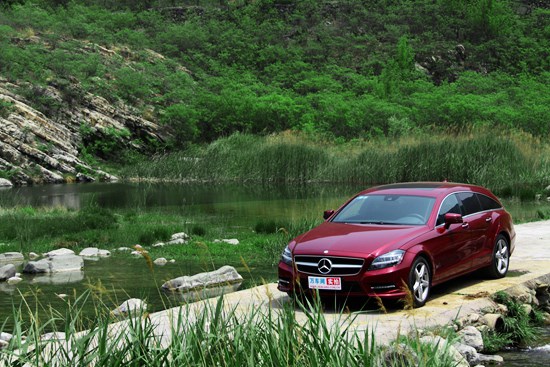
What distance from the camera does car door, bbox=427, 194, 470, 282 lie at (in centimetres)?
1093

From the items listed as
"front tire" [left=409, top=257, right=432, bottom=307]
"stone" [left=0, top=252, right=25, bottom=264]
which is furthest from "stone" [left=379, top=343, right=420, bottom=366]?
"stone" [left=0, top=252, right=25, bottom=264]

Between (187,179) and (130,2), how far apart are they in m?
61.7

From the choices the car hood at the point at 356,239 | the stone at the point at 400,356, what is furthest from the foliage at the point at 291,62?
the stone at the point at 400,356

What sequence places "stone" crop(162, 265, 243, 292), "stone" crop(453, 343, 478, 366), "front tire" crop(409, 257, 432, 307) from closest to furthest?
"stone" crop(453, 343, 478, 366)
"front tire" crop(409, 257, 432, 307)
"stone" crop(162, 265, 243, 292)

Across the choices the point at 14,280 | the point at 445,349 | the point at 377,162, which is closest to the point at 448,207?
the point at 445,349

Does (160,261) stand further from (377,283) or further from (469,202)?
(377,283)

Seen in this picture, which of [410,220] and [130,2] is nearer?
[410,220]

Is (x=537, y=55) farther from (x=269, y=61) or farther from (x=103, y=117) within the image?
(x=103, y=117)

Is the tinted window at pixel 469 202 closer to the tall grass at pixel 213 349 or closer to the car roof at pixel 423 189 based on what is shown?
the car roof at pixel 423 189

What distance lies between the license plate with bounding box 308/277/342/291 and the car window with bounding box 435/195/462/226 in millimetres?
1888

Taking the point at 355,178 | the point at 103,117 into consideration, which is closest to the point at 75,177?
the point at 103,117

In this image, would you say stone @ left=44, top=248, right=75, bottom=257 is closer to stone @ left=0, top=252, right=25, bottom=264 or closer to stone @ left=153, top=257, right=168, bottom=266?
stone @ left=0, top=252, right=25, bottom=264

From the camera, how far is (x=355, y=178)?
3822cm

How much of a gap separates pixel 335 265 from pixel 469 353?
1922 mm
